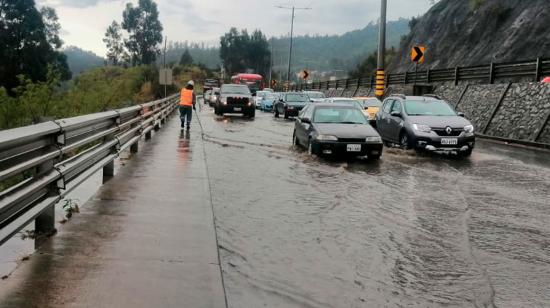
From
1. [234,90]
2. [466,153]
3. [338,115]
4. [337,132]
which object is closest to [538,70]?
[466,153]

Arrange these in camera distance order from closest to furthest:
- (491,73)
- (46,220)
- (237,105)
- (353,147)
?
(46,220) < (353,147) < (491,73) < (237,105)

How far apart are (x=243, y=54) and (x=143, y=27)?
85.3 ft

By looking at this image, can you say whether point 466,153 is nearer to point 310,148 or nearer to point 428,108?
point 428,108

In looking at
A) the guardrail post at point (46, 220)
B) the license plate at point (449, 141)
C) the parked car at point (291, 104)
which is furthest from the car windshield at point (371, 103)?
the guardrail post at point (46, 220)

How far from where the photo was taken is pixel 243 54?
14600 centimetres

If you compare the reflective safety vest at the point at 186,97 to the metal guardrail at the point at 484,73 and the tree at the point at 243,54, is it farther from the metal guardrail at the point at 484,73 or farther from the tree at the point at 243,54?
the tree at the point at 243,54

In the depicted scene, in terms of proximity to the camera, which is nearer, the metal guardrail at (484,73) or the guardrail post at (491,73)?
the metal guardrail at (484,73)

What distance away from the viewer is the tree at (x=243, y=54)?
145375mm

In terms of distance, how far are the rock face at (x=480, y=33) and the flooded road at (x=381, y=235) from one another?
27963mm

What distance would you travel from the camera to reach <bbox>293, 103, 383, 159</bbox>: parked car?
13.5m

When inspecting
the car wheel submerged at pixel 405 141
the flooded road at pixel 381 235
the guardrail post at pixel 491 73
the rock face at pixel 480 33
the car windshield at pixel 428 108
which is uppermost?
the rock face at pixel 480 33

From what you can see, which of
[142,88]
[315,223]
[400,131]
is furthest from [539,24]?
[315,223]

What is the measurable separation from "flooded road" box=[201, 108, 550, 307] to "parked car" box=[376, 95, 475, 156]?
233 centimetres

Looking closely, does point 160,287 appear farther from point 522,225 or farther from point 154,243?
point 522,225
